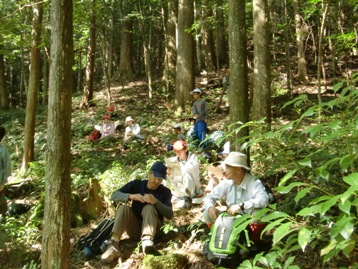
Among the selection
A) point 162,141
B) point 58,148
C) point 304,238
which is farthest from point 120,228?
point 162,141

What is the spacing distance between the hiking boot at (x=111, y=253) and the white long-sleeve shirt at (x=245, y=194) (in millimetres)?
1414

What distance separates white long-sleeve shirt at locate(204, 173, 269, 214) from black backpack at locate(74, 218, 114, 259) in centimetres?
168

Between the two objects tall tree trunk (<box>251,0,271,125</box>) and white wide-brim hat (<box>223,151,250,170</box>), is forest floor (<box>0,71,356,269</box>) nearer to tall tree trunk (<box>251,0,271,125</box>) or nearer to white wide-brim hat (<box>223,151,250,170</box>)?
white wide-brim hat (<box>223,151,250,170</box>)

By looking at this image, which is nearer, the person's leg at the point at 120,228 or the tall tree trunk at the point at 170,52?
the person's leg at the point at 120,228

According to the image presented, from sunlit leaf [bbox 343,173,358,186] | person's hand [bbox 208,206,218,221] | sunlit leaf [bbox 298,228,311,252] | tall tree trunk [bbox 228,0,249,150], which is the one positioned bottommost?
person's hand [bbox 208,206,218,221]

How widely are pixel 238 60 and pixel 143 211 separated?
2541 mm

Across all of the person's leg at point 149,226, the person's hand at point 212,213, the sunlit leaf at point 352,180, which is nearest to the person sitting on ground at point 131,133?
the person's leg at point 149,226

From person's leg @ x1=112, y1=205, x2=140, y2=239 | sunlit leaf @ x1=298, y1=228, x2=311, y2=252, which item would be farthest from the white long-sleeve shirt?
sunlit leaf @ x1=298, y1=228, x2=311, y2=252

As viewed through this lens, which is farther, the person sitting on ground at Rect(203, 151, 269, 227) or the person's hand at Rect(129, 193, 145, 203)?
the person's hand at Rect(129, 193, 145, 203)

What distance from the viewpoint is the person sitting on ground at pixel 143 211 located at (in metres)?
4.49

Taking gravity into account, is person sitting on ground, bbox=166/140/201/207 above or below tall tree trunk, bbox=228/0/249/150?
below

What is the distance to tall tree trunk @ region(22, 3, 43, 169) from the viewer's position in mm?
9156

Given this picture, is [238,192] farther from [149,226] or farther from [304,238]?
[304,238]

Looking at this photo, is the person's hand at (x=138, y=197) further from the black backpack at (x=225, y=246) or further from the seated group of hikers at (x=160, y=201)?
the black backpack at (x=225, y=246)
